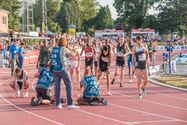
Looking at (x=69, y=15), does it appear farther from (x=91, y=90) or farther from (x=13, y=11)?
(x=91, y=90)

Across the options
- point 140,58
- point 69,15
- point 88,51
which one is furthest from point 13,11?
point 140,58

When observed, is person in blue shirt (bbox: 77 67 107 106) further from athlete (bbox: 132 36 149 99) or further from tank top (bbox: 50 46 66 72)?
athlete (bbox: 132 36 149 99)

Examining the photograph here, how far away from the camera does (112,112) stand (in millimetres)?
12859

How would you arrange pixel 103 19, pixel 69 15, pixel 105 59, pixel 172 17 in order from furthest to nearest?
pixel 103 19 < pixel 69 15 < pixel 172 17 < pixel 105 59

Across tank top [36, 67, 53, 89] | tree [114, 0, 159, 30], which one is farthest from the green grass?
tree [114, 0, 159, 30]

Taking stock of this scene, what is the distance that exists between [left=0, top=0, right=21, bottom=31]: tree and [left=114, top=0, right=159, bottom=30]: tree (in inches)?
823

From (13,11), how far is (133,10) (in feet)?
80.5

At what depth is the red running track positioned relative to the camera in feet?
37.5

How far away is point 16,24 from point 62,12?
24705 mm

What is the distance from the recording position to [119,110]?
13250 millimetres

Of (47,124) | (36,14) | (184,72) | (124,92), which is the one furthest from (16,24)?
(47,124)

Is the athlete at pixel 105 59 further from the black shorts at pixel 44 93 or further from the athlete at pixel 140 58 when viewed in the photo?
the black shorts at pixel 44 93

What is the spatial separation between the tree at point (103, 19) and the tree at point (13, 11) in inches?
1103

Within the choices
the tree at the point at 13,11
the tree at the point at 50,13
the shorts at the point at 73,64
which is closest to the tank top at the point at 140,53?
the shorts at the point at 73,64
